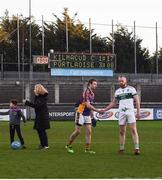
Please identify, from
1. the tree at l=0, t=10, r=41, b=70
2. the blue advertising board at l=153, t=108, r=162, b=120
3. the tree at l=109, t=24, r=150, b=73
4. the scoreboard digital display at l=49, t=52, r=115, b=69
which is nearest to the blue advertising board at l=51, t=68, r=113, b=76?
the scoreboard digital display at l=49, t=52, r=115, b=69

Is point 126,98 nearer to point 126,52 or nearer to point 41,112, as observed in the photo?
point 41,112

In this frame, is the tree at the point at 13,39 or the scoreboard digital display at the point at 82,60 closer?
the scoreboard digital display at the point at 82,60

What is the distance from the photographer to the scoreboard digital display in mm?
60781

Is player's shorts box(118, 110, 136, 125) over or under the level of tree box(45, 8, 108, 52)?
under

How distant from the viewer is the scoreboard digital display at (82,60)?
6078 cm

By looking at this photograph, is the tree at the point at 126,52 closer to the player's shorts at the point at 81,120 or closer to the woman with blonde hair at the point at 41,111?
the woman with blonde hair at the point at 41,111

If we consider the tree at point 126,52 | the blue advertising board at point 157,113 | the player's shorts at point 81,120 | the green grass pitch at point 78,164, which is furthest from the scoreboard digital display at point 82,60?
the green grass pitch at point 78,164

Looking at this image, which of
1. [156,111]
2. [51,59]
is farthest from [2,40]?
[156,111]

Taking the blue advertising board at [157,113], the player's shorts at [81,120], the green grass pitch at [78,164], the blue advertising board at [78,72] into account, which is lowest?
the blue advertising board at [157,113]

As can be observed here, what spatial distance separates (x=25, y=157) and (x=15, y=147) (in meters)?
2.89

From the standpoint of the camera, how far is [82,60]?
61344 millimetres

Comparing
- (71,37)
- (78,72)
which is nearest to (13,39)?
(71,37)

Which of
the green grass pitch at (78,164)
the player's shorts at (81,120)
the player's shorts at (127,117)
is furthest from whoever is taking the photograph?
the player's shorts at (81,120)

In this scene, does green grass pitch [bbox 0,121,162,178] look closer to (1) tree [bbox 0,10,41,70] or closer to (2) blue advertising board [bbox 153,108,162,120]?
(2) blue advertising board [bbox 153,108,162,120]
